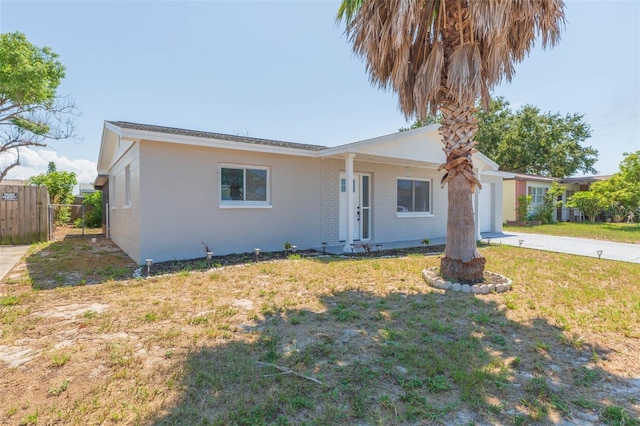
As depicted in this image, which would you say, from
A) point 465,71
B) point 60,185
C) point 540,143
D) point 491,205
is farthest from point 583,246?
point 60,185

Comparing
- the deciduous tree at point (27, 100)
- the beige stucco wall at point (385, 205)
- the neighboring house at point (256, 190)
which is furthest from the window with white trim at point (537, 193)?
the deciduous tree at point (27, 100)

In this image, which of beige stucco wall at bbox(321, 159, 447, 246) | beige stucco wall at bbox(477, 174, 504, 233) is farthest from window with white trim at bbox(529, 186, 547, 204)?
beige stucco wall at bbox(321, 159, 447, 246)

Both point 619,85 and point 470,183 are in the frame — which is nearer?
point 470,183

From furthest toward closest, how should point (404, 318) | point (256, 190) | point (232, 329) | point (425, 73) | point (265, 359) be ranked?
point (256, 190) < point (425, 73) < point (404, 318) < point (232, 329) < point (265, 359)

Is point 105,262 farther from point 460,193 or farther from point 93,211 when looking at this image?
point 93,211

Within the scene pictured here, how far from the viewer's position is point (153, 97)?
15.8m

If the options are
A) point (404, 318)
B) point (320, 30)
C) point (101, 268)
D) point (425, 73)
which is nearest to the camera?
point (404, 318)

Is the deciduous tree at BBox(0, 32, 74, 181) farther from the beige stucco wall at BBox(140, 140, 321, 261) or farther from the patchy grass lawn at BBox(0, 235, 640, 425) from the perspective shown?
the patchy grass lawn at BBox(0, 235, 640, 425)

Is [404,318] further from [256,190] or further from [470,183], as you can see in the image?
[256,190]

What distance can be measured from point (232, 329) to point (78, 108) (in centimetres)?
2503

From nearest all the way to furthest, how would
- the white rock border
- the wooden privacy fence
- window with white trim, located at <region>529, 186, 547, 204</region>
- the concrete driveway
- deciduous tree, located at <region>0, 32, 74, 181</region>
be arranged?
1. the white rock border
2. the concrete driveway
3. the wooden privacy fence
4. deciduous tree, located at <region>0, 32, 74, 181</region>
5. window with white trim, located at <region>529, 186, 547, 204</region>

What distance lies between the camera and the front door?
36.8ft

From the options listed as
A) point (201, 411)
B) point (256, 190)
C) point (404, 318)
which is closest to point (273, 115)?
point (256, 190)

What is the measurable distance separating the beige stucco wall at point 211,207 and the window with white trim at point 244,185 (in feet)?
0.55
